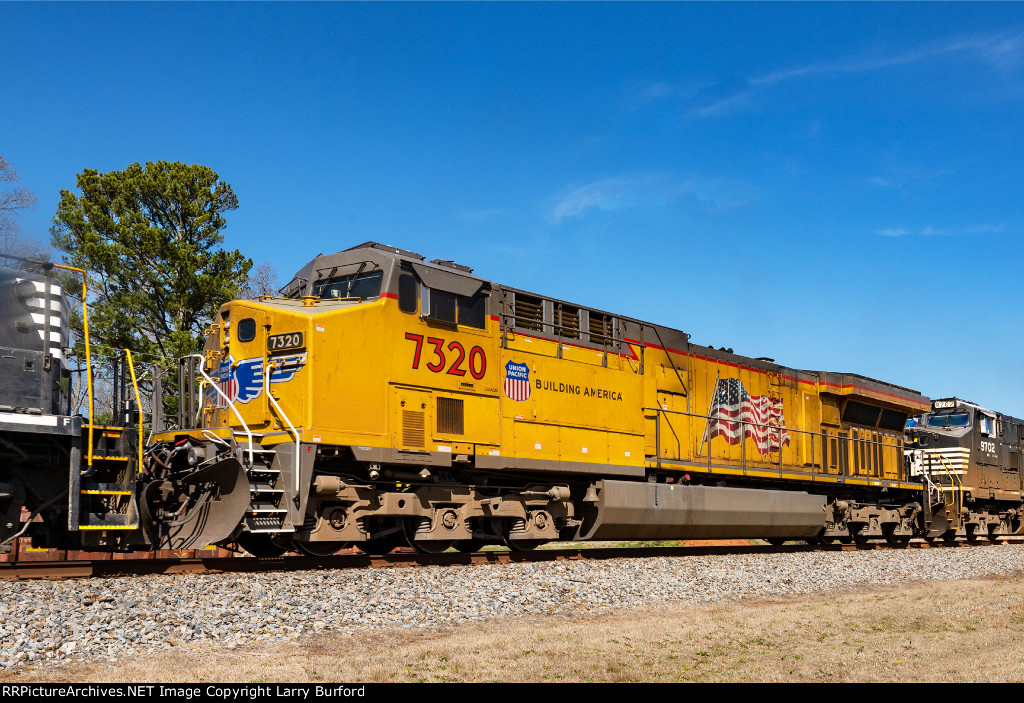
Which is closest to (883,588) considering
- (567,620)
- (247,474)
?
(567,620)

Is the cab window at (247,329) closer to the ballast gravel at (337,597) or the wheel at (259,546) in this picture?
the wheel at (259,546)

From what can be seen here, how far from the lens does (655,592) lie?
9.90 meters

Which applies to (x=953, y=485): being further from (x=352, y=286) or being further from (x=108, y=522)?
(x=108, y=522)

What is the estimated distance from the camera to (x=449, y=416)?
11367mm

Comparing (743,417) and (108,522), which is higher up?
(743,417)

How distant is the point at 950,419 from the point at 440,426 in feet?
56.1

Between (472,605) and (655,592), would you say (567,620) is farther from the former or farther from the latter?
(655,592)

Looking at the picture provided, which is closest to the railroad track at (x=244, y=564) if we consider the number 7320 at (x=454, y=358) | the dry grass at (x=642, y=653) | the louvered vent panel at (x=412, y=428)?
the louvered vent panel at (x=412, y=428)

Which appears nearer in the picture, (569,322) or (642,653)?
(642,653)

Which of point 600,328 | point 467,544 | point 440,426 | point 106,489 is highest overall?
point 600,328

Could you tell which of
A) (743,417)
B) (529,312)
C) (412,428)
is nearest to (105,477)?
(412,428)

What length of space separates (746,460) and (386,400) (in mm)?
8445

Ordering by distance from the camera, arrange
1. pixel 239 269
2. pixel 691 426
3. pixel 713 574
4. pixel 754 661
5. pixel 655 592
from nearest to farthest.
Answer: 1. pixel 754 661
2. pixel 655 592
3. pixel 713 574
4. pixel 691 426
5. pixel 239 269

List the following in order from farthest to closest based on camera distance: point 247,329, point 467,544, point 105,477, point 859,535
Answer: point 859,535 < point 467,544 < point 247,329 < point 105,477
